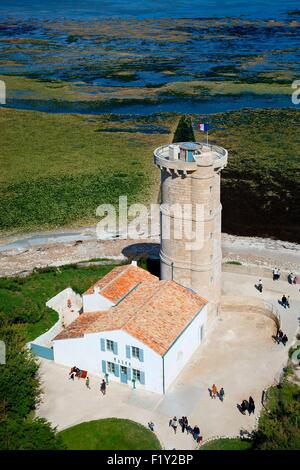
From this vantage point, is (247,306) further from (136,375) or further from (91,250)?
(91,250)

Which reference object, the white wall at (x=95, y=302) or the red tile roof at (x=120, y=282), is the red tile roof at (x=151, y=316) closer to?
the white wall at (x=95, y=302)

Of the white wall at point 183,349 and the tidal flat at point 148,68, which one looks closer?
the white wall at point 183,349

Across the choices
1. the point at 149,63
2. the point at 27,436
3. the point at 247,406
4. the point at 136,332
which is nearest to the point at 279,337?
the point at 247,406

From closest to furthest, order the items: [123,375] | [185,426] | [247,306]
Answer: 1. [185,426]
2. [123,375]
3. [247,306]

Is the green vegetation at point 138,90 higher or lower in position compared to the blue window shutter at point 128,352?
higher

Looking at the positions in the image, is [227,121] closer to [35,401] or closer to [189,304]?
[189,304]

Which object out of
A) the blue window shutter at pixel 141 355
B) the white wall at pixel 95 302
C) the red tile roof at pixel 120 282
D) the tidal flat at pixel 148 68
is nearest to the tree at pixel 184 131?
the tidal flat at pixel 148 68
